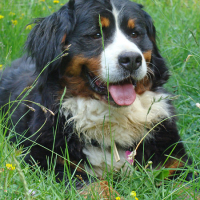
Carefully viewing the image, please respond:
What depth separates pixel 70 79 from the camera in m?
2.68

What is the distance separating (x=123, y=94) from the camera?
2562mm

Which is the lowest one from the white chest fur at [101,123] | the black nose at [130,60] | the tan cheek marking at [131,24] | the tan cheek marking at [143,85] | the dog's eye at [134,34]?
the white chest fur at [101,123]

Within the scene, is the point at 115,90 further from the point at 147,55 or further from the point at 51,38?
the point at 51,38

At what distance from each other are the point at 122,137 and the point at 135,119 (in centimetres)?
17

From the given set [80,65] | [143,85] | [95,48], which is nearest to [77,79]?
[80,65]

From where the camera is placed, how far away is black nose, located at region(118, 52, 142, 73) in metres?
2.37

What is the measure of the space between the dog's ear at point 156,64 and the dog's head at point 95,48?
0.09 metres

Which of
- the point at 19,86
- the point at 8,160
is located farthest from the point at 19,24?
the point at 8,160

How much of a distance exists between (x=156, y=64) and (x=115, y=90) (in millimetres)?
584

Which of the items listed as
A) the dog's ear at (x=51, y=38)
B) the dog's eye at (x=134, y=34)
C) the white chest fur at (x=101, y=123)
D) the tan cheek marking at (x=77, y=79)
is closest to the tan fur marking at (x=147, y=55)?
the dog's eye at (x=134, y=34)

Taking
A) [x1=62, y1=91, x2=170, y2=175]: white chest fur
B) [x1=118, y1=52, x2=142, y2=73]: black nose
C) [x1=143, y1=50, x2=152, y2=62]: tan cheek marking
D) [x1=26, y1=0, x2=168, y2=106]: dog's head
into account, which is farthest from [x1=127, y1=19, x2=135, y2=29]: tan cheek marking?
[x1=62, y1=91, x2=170, y2=175]: white chest fur

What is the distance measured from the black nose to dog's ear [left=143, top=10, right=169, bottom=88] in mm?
424

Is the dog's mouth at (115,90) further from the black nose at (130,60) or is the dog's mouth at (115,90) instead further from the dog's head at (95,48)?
the black nose at (130,60)

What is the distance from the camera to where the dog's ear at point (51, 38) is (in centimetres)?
266
